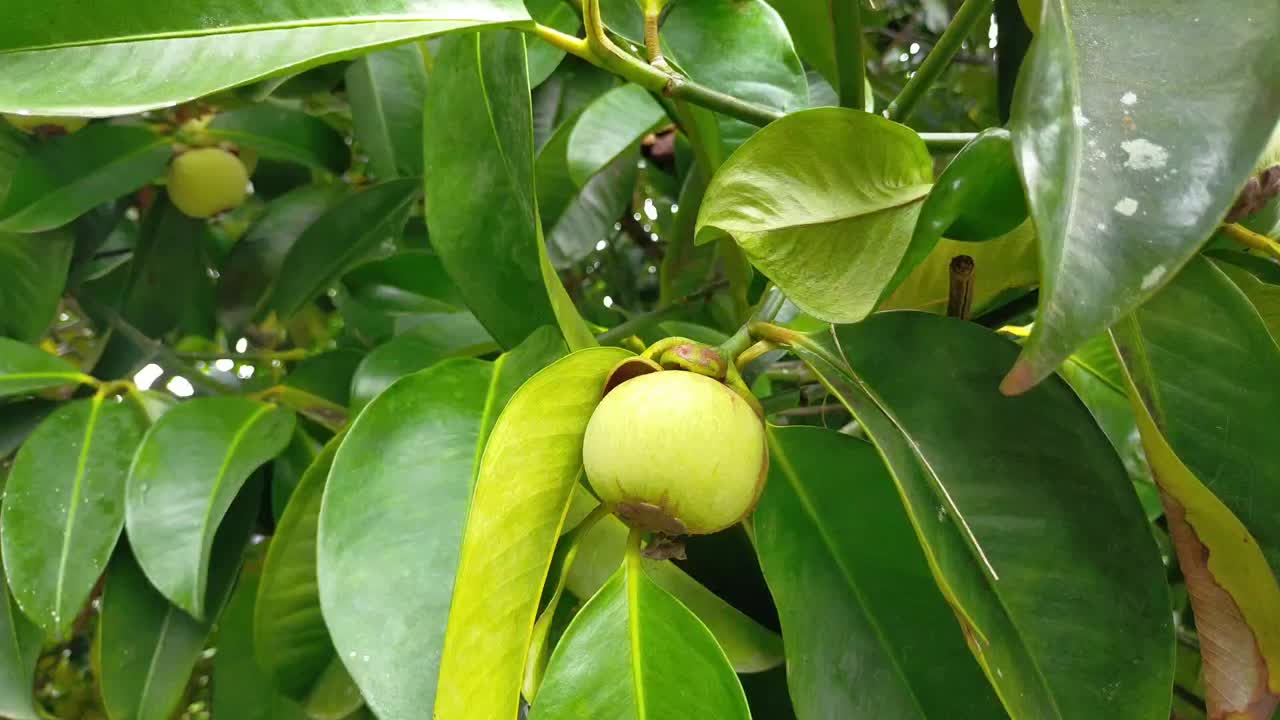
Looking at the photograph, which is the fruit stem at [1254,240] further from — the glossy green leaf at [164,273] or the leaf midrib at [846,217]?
the glossy green leaf at [164,273]

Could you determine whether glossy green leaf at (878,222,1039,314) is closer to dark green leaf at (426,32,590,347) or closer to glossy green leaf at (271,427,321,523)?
dark green leaf at (426,32,590,347)

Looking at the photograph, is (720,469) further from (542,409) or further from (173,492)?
(173,492)

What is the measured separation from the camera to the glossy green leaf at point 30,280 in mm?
904

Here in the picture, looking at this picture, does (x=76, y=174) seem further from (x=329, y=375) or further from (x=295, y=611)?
(x=295, y=611)

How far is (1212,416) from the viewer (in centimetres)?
40

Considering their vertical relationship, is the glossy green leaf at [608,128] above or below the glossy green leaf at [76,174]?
above

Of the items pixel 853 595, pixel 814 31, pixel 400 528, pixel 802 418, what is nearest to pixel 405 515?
pixel 400 528

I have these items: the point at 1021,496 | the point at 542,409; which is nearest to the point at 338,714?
the point at 542,409

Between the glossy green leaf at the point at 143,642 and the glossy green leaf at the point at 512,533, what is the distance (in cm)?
42

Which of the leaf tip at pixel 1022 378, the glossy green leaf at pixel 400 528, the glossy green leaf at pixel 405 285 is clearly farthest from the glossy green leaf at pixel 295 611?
the leaf tip at pixel 1022 378

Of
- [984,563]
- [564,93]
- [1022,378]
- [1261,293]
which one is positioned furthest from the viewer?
[564,93]

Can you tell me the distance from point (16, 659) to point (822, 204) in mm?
715

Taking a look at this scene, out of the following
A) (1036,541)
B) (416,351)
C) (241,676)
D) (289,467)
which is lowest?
(241,676)

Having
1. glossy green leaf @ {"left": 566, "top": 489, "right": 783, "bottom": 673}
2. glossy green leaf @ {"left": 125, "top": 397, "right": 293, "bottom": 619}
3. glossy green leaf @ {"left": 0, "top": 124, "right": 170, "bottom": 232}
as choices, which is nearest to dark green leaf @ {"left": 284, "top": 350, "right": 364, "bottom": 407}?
glossy green leaf @ {"left": 125, "top": 397, "right": 293, "bottom": 619}
